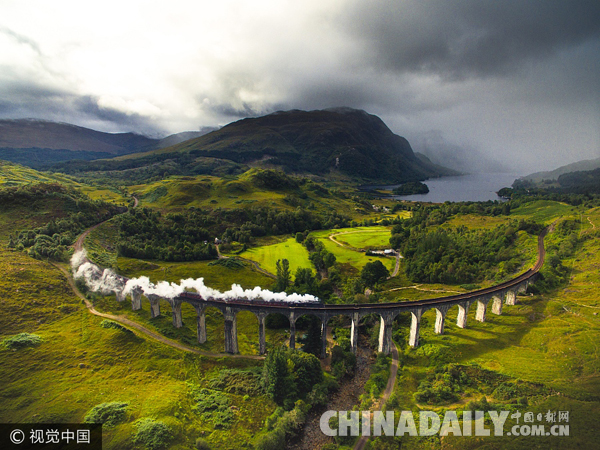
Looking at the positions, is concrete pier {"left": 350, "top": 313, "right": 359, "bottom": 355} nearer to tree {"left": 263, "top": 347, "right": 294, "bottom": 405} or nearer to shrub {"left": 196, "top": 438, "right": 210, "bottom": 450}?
tree {"left": 263, "top": 347, "right": 294, "bottom": 405}

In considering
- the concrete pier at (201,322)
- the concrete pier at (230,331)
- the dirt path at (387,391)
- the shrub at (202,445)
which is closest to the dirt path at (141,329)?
the concrete pier at (230,331)

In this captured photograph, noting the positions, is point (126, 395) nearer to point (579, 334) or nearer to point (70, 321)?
point (70, 321)

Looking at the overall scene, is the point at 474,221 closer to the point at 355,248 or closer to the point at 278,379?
the point at 355,248

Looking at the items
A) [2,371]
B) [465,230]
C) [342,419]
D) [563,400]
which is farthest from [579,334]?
[2,371]

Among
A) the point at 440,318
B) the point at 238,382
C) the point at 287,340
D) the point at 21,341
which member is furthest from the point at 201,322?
the point at 440,318

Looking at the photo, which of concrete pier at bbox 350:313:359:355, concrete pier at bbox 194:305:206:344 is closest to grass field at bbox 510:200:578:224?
concrete pier at bbox 350:313:359:355

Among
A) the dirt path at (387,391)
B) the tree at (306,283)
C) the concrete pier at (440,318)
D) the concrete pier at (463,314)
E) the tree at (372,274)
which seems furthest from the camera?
the tree at (372,274)

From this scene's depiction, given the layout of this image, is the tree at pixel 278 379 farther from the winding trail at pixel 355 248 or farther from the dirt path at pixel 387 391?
the winding trail at pixel 355 248
